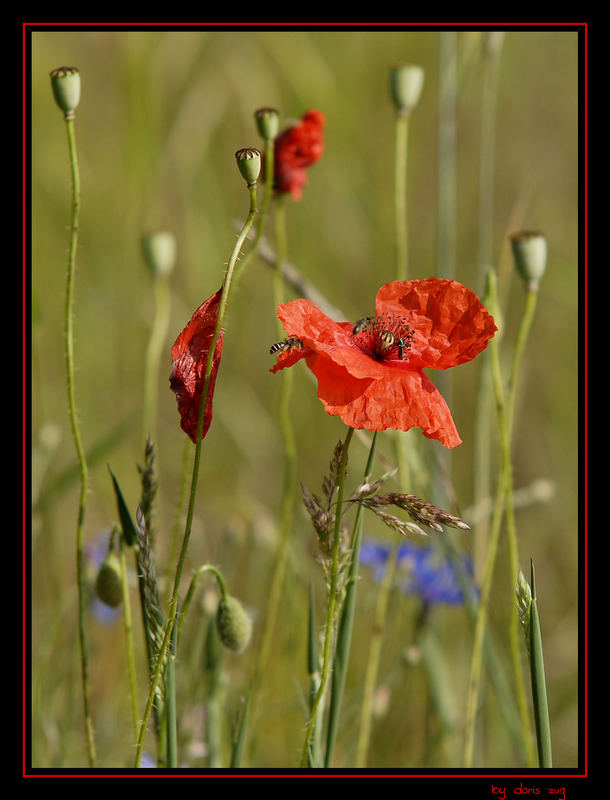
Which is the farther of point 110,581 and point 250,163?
point 110,581

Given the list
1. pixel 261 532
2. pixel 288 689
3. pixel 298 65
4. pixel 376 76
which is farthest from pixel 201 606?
pixel 376 76

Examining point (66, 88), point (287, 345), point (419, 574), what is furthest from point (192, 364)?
point (419, 574)

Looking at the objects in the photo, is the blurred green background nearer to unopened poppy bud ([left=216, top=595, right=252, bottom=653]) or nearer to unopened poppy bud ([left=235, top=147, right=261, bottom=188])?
unopened poppy bud ([left=216, top=595, right=252, bottom=653])

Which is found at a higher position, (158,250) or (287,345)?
(158,250)

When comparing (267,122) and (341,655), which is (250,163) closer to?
(267,122)

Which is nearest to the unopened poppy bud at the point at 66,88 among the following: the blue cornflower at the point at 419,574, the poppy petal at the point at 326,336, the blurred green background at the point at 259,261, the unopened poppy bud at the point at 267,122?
the unopened poppy bud at the point at 267,122

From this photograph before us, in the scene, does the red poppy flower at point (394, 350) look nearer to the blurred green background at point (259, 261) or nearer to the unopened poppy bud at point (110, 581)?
the unopened poppy bud at point (110, 581)
